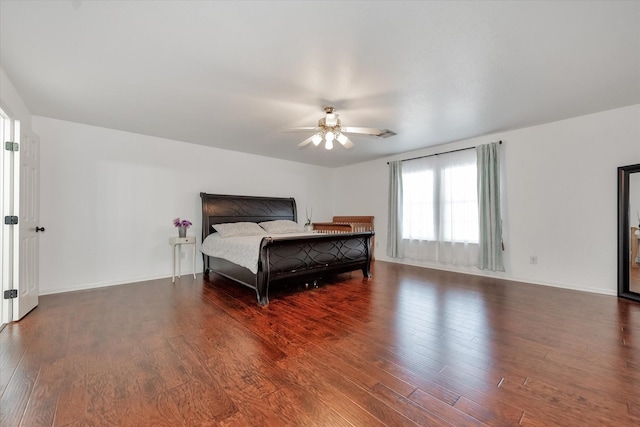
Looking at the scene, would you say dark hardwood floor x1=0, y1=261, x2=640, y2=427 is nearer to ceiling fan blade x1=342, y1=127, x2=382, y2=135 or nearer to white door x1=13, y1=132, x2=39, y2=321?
white door x1=13, y1=132, x2=39, y2=321

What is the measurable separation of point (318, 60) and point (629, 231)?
438 centimetres

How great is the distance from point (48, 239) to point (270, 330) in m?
3.59

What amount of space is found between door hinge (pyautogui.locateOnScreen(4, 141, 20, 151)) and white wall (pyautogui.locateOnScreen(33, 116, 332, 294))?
126 centimetres

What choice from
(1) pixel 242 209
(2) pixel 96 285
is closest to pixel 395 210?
(1) pixel 242 209

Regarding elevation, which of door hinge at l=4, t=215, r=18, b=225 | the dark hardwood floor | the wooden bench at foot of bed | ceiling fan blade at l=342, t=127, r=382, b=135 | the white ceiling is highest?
the white ceiling

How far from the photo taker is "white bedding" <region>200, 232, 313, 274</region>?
3.23m

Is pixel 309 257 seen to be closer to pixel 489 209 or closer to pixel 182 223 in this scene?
pixel 182 223

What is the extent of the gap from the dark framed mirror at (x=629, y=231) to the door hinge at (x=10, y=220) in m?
6.96

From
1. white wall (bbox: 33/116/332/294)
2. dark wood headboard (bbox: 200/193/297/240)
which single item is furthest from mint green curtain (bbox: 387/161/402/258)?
white wall (bbox: 33/116/332/294)

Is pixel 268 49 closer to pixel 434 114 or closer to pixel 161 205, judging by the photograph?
pixel 434 114

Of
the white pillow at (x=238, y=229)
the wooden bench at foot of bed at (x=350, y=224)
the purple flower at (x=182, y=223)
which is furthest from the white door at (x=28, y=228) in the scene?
the wooden bench at foot of bed at (x=350, y=224)

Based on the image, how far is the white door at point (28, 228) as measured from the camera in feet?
8.85

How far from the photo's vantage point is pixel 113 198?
409cm

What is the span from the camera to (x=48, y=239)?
11.8 feet
